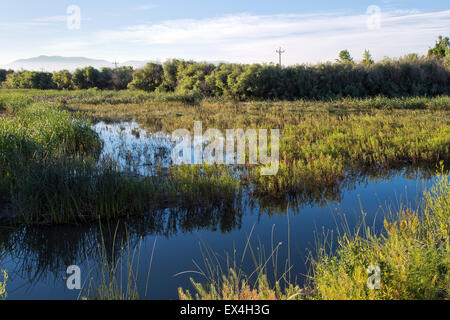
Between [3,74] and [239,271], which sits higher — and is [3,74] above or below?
above

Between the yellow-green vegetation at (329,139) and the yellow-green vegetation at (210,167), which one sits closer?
the yellow-green vegetation at (210,167)

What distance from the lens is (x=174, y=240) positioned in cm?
502

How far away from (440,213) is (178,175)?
162 inches

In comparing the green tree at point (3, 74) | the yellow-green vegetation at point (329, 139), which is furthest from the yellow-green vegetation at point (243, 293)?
the green tree at point (3, 74)

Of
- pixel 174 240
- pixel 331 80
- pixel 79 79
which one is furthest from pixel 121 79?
pixel 174 240

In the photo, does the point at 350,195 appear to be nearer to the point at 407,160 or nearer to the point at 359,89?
the point at 407,160

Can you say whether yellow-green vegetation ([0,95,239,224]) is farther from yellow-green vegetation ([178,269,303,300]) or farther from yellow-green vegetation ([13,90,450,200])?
yellow-green vegetation ([178,269,303,300])

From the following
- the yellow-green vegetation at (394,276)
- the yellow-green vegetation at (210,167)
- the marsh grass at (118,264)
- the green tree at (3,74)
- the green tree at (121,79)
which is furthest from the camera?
the green tree at (3,74)

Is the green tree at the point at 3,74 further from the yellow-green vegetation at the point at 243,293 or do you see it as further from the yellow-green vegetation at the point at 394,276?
the yellow-green vegetation at the point at 394,276

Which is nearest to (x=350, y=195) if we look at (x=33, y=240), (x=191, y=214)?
(x=191, y=214)

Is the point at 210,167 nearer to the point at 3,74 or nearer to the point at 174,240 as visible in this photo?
the point at 174,240

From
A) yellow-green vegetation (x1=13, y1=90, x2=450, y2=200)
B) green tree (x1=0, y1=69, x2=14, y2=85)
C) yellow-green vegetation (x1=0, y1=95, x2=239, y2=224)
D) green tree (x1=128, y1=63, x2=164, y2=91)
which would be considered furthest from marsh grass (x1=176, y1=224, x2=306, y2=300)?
green tree (x1=0, y1=69, x2=14, y2=85)

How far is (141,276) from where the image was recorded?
4008 millimetres

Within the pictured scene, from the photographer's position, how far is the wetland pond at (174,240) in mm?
3994
